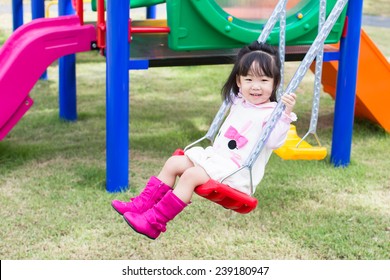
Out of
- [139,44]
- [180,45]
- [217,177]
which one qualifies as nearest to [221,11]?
[180,45]

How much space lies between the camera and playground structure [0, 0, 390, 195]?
14.2 feet

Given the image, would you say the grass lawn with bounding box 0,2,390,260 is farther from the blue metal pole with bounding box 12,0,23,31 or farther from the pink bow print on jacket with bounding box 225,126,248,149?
the blue metal pole with bounding box 12,0,23,31

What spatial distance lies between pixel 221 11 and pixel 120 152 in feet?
3.69

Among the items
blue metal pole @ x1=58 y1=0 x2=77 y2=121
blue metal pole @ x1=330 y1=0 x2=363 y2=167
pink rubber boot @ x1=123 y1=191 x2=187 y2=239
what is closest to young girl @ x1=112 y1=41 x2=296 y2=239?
pink rubber boot @ x1=123 y1=191 x2=187 y2=239

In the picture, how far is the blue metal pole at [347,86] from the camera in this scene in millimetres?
4848

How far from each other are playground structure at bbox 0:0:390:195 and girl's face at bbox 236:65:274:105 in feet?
3.91

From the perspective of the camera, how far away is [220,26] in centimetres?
446

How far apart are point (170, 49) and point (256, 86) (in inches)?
69.0

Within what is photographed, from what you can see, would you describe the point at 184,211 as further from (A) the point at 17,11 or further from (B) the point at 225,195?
(A) the point at 17,11

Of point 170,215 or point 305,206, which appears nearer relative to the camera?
point 170,215

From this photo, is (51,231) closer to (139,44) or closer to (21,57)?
(21,57)

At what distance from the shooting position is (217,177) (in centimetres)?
318

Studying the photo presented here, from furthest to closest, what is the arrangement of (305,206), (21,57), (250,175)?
(21,57)
(305,206)
(250,175)

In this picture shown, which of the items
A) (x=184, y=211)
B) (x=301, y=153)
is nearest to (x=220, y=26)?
(x=301, y=153)
